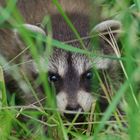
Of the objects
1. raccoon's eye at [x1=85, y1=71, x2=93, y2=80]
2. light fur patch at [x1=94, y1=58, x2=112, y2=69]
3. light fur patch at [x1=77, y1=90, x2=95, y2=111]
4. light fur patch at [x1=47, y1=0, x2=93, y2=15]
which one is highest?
light fur patch at [x1=47, y1=0, x2=93, y2=15]

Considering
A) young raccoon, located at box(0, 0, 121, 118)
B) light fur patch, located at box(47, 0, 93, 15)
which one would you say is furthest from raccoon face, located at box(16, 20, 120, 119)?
light fur patch, located at box(47, 0, 93, 15)

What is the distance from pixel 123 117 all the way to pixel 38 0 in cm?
124

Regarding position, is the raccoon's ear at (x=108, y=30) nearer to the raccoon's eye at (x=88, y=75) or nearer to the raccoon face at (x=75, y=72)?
the raccoon face at (x=75, y=72)

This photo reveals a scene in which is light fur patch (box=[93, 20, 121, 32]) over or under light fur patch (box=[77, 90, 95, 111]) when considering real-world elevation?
over

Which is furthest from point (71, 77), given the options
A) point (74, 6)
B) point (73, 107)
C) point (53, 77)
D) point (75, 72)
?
point (74, 6)

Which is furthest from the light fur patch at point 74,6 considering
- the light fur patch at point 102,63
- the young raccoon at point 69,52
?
the light fur patch at point 102,63

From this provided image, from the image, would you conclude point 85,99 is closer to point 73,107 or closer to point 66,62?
point 73,107

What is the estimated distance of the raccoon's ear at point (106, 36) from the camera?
3.37 metres

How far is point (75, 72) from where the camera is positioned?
3414 millimetres

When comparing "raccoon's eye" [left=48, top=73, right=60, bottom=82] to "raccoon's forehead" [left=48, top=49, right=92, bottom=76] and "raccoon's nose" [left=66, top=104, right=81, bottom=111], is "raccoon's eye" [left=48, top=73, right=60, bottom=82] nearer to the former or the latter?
"raccoon's forehead" [left=48, top=49, right=92, bottom=76]

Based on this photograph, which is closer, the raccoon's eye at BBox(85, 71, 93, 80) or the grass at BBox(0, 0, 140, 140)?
the grass at BBox(0, 0, 140, 140)

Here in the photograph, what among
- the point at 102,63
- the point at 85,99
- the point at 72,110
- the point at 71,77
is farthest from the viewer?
the point at 102,63

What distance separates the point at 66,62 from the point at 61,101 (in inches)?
12.5

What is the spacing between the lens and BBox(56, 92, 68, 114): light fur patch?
125 inches
